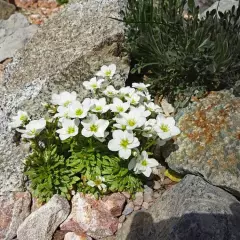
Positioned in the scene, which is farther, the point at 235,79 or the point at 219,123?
the point at 235,79

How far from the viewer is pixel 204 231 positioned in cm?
254

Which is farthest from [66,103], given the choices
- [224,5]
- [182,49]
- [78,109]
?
[224,5]

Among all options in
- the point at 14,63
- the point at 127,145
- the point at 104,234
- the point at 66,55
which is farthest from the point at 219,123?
the point at 14,63

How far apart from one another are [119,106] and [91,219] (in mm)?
873

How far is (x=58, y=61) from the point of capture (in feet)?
12.2

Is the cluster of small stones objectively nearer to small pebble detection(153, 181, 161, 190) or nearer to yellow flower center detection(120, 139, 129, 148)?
small pebble detection(153, 181, 161, 190)

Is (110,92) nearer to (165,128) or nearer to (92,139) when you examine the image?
(92,139)

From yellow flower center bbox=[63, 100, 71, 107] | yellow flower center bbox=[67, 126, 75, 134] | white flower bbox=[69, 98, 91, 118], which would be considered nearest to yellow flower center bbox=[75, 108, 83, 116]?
white flower bbox=[69, 98, 91, 118]

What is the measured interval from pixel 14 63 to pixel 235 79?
2.07 meters

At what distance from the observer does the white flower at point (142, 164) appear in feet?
9.74

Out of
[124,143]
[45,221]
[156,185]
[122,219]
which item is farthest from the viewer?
[156,185]

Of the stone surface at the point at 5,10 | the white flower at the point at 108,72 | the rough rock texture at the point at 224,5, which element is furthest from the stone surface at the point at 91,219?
the stone surface at the point at 5,10

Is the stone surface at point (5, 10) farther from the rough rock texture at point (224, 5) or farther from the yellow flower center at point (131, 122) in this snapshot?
the yellow flower center at point (131, 122)

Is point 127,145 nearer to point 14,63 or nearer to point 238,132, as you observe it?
point 238,132
